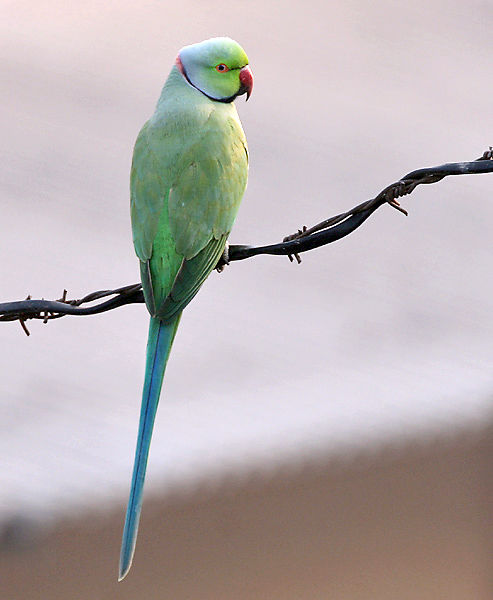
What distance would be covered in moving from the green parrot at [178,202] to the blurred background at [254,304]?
298 centimetres

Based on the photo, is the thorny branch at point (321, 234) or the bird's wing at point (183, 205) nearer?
the thorny branch at point (321, 234)

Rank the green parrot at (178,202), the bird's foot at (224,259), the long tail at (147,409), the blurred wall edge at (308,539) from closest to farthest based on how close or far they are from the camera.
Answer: the long tail at (147,409) → the green parrot at (178,202) → the bird's foot at (224,259) → the blurred wall edge at (308,539)

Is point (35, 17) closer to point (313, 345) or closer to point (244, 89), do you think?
point (313, 345)

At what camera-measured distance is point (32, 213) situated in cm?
669

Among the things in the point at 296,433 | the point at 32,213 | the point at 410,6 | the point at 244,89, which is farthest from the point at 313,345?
the point at 244,89

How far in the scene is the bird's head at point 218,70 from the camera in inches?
146

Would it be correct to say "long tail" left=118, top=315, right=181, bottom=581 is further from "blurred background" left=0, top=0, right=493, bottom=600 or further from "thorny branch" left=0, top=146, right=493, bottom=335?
"blurred background" left=0, top=0, right=493, bottom=600

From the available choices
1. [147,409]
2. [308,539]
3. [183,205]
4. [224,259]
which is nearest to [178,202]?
[183,205]

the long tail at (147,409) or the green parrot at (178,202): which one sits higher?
the green parrot at (178,202)

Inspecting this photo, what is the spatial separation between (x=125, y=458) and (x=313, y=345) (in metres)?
1.37

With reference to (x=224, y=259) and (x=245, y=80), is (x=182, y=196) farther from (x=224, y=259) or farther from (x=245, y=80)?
(x=245, y=80)

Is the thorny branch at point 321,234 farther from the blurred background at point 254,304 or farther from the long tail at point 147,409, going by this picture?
the blurred background at point 254,304

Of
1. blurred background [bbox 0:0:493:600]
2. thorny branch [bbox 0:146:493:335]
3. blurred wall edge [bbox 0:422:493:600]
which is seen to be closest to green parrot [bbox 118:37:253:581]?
thorny branch [bbox 0:146:493:335]

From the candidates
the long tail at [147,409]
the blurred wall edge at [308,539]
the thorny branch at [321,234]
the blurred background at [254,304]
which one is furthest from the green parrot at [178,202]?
the blurred wall edge at [308,539]
